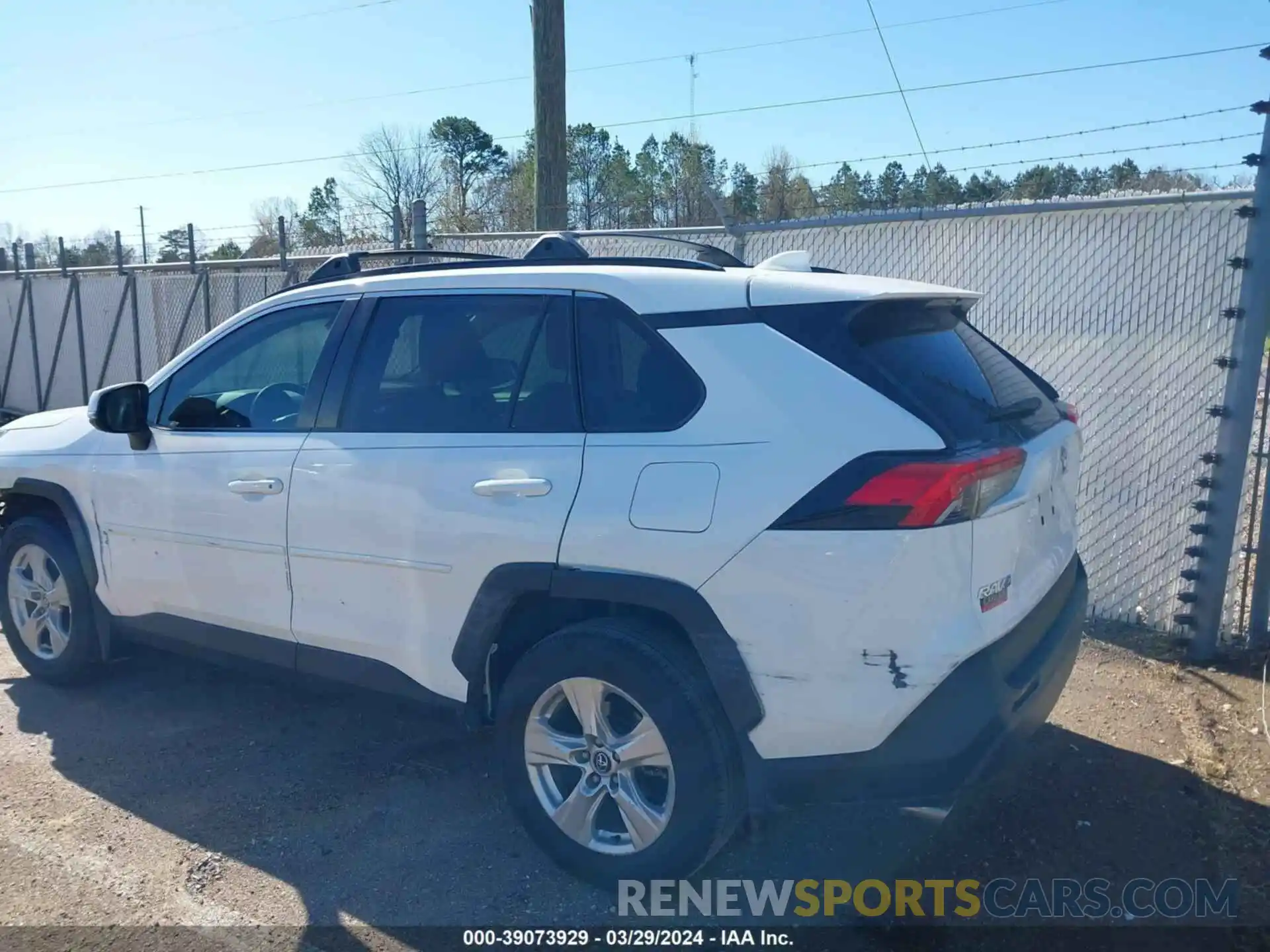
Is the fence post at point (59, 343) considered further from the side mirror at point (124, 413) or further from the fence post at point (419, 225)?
the side mirror at point (124, 413)

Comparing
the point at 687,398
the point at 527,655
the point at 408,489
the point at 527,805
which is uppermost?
the point at 687,398

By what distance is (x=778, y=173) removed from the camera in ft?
28.0

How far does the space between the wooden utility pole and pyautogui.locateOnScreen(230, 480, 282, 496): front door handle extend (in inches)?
192

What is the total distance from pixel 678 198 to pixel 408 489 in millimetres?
10852

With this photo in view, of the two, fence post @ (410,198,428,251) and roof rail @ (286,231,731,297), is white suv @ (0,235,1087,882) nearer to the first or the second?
roof rail @ (286,231,731,297)

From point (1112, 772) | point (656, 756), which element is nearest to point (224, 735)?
point (656, 756)

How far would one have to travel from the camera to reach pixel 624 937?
331 centimetres

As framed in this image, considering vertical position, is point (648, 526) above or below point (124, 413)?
below

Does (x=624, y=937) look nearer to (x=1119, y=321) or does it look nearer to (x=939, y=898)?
(x=939, y=898)

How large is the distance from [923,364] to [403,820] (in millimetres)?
2441

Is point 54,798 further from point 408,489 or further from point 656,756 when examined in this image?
point 656,756

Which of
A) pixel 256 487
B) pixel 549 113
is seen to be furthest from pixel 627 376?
pixel 549 113

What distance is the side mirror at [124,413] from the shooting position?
182 inches

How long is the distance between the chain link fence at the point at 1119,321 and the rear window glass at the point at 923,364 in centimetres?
246
